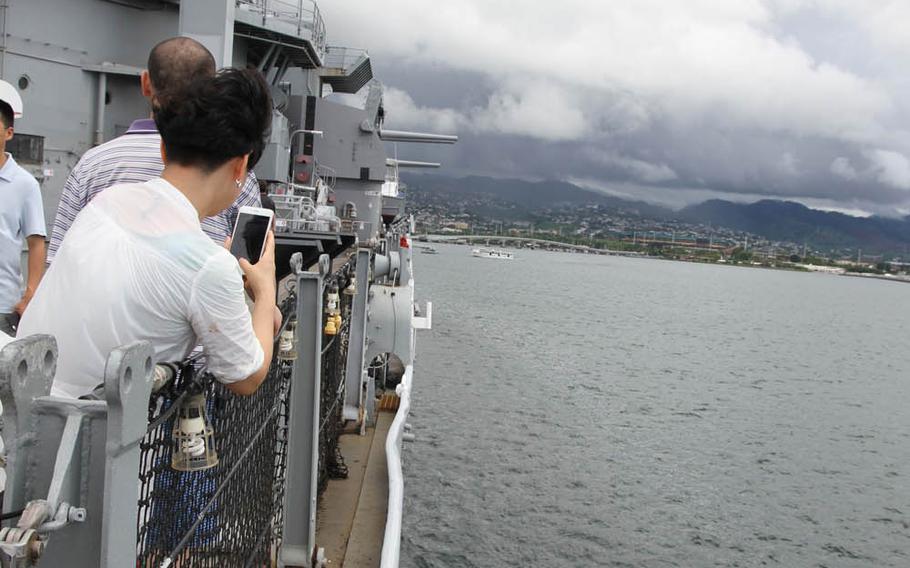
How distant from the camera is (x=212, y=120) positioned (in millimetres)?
1999

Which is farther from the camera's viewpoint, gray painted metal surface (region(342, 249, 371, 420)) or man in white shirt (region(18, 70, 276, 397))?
gray painted metal surface (region(342, 249, 371, 420))

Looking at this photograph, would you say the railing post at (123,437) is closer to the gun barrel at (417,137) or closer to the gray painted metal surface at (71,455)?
the gray painted metal surface at (71,455)

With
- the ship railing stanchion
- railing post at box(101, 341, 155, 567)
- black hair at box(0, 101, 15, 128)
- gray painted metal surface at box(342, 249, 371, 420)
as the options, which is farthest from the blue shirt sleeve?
gray painted metal surface at box(342, 249, 371, 420)

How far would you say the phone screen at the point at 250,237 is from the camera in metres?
2.43

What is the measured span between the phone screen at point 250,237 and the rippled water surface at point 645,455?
11055mm

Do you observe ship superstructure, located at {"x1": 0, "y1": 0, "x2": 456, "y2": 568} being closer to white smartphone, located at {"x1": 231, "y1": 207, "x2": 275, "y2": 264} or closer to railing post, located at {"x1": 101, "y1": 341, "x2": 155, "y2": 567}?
railing post, located at {"x1": 101, "y1": 341, "x2": 155, "y2": 567}

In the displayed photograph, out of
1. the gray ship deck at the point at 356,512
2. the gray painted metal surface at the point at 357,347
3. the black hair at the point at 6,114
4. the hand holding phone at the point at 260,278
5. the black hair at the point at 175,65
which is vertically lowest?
the gray ship deck at the point at 356,512

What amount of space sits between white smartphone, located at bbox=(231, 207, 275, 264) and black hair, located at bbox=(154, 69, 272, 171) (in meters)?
0.40

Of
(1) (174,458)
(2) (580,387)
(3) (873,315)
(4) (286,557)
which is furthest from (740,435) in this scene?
(3) (873,315)

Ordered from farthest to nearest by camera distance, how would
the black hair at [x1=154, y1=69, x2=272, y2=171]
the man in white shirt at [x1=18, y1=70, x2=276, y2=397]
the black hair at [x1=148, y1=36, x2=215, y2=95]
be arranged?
the black hair at [x1=148, y1=36, x2=215, y2=95] → the black hair at [x1=154, y1=69, x2=272, y2=171] → the man in white shirt at [x1=18, y1=70, x2=276, y2=397]

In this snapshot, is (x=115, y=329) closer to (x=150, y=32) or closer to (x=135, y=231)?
(x=135, y=231)

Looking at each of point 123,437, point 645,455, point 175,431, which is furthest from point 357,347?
point 645,455

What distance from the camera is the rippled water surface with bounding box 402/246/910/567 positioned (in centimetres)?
1479

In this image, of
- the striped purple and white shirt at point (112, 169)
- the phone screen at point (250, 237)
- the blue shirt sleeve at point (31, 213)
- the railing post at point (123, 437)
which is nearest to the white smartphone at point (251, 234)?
the phone screen at point (250, 237)
